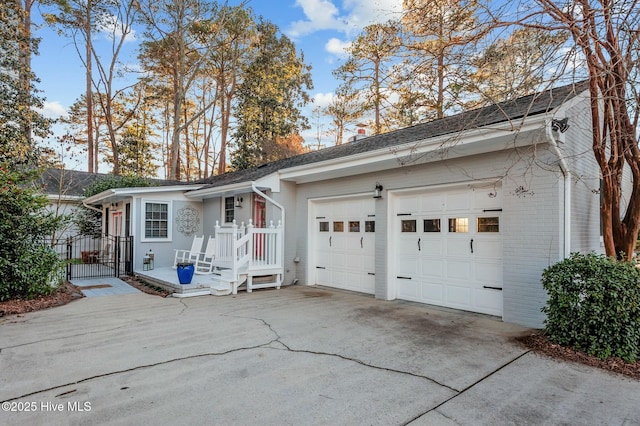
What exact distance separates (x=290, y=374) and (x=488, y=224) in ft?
14.2

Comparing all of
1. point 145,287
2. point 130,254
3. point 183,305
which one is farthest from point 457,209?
point 130,254

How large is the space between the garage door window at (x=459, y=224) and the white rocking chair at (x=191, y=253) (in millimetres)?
7012

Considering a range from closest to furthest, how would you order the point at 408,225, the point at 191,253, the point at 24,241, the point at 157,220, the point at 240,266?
the point at 24,241 < the point at 408,225 < the point at 240,266 < the point at 191,253 < the point at 157,220

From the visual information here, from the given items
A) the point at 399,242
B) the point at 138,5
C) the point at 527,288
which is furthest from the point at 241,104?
the point at 527,288

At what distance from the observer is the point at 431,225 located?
6.77 meters

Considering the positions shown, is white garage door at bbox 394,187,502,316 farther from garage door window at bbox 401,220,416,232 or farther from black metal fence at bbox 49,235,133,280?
black metal fence at bbox 49,235,133,280

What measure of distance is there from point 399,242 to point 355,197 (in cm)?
160

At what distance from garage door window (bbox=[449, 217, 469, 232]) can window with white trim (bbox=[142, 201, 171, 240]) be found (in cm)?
897

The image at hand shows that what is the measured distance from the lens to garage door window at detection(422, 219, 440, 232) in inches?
262

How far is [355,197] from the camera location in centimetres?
821

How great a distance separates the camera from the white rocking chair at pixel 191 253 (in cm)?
1016

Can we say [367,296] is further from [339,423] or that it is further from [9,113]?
[9,113]

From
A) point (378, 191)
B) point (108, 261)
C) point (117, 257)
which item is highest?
point (378, 191)

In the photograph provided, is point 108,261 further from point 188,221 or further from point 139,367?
point 139,367
